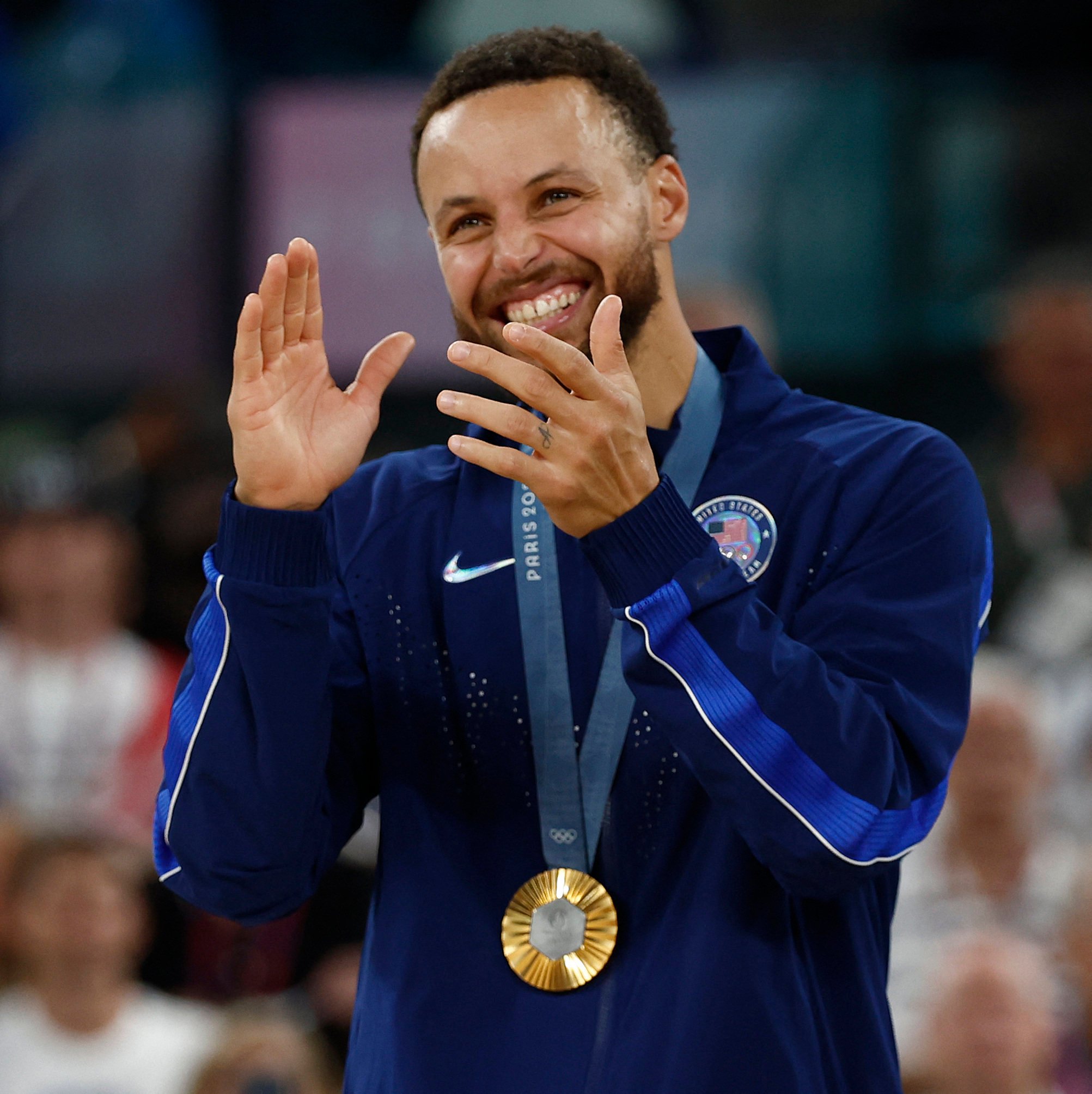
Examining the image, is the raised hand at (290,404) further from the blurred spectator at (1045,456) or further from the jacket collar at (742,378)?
the blurred spectator at (1045,456)

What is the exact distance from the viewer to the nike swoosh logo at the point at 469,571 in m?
1.76

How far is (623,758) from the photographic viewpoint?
1649 millimetres

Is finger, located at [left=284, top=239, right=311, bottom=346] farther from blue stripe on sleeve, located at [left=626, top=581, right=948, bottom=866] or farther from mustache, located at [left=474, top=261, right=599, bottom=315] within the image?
blue stripe on sleeve, located at [left=626, top=581, right=948, bottom=866]

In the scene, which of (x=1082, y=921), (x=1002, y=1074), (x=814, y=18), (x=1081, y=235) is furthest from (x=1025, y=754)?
(x=814, y=18)

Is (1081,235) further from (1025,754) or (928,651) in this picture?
(928,651)

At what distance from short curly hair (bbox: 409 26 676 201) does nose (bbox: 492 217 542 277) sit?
0.57 ft

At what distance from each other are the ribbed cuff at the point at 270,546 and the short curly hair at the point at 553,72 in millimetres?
498

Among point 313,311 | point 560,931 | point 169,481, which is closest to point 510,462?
point 313,311

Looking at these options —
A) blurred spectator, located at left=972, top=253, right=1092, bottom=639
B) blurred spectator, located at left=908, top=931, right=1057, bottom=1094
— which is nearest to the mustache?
blurred spectator, located at left=908, top=931, right=1057, bottom=1094

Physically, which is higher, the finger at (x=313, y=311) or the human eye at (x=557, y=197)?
the human eye at (x=557, y=197)

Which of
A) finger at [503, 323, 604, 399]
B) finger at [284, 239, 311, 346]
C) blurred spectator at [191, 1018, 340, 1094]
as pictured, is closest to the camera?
finger at [503, 323, 604, 399]

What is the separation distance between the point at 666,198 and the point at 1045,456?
3080mm

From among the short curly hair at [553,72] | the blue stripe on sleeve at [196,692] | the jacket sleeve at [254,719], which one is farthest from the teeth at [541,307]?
the blue stripe on sleeve at [196,692]

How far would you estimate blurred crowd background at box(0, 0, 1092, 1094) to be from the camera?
466 centimetres
